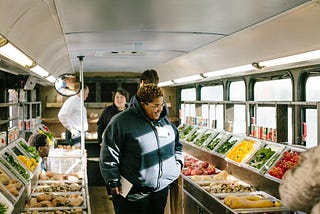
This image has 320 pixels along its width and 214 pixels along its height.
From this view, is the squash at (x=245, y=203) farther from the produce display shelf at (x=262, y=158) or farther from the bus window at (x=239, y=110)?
the bus window at (x=239, y=110)

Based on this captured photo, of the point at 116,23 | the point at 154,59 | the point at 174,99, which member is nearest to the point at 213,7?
the point at 116,23

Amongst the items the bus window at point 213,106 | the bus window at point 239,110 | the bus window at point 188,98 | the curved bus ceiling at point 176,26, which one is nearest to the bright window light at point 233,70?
the curved bus ceiling at point 176,26

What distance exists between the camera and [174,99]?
40.3 feet

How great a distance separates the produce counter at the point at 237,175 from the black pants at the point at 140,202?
62cm

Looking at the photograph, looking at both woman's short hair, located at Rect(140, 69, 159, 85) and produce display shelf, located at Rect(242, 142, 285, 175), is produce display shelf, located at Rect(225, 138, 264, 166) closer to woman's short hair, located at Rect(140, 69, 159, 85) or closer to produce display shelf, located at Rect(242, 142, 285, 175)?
produce display shelf, located at Rect(242, 142, 285, 175)

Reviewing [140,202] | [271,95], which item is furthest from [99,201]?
[140,202]

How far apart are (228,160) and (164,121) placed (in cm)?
162

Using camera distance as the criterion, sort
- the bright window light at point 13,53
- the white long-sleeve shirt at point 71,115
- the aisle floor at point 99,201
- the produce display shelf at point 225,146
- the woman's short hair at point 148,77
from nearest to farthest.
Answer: the bright window light at point 13,53 < the woman's short hair at point 148,77 < the produce display shelf at point 225,146 < the aisle floor at point 99,201 < the white long-sleeve shirt at point 71,115

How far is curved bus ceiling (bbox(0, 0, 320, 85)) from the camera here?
3.23 meters

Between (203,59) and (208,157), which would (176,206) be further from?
(203,59)

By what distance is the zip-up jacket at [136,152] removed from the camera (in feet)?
13.7

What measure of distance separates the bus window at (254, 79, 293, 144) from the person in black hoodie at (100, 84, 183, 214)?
2.09m

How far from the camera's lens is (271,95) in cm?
633

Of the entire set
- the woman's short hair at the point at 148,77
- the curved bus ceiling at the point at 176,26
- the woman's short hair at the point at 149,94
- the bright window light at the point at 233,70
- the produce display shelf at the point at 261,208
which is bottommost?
the produce display shelf at the point at 261,208
